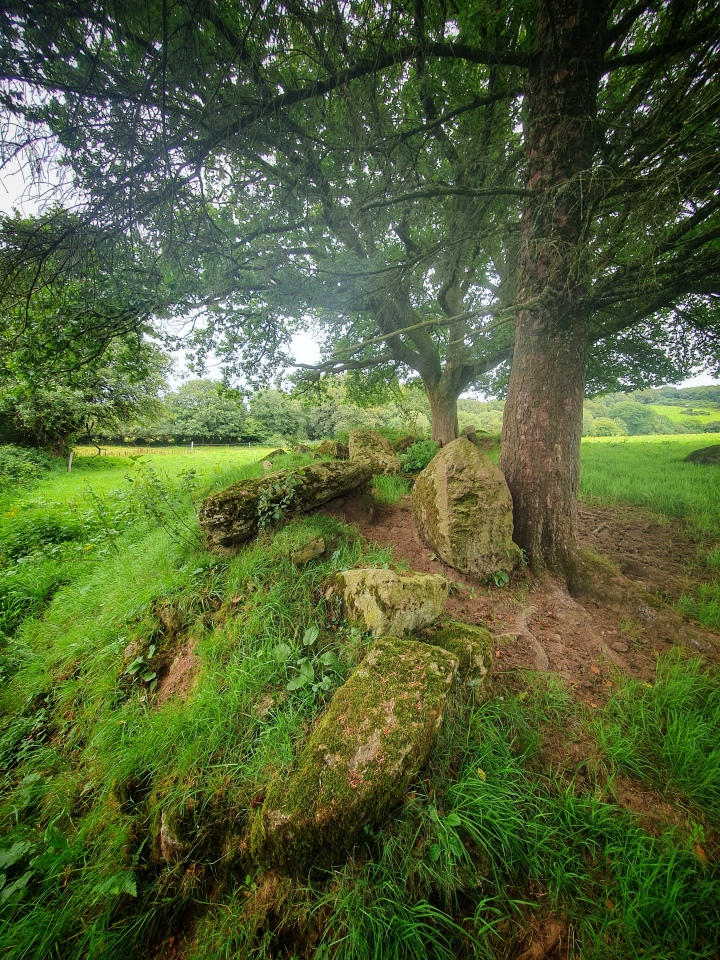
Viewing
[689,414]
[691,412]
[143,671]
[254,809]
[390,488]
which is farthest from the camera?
[691,412]

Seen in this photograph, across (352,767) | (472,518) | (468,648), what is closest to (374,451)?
(472,518)

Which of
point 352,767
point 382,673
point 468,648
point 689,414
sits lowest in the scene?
point 689,414

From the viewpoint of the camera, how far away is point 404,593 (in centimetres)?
253

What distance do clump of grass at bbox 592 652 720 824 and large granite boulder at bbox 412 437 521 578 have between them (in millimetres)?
1364

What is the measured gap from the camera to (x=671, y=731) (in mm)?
2020

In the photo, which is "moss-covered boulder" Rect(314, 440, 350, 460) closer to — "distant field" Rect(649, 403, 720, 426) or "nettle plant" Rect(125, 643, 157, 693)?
"nettle plant" Rect(125, 643, 157, 693)

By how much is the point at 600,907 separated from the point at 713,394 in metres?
62.4

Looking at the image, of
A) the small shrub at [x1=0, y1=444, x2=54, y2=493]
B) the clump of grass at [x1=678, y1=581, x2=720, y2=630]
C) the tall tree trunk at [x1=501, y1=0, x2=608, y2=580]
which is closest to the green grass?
the tall tree trunk at [x1=501, y1=0, x2=608, y2=580]

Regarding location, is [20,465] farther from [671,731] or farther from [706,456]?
[706,456]

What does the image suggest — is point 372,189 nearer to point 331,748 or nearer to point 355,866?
point 331,748

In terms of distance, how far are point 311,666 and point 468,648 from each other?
1.19 meters

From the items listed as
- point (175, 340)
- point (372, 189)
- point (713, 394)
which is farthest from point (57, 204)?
point (713, 394)

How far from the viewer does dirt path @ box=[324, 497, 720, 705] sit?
2.56 metres

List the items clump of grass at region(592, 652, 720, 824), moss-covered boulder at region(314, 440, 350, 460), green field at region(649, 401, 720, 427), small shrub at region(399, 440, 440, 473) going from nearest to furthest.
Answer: clump of grass at region(592, 652, 720, 824) → small shrub at region(399, 440, 440, 473) → moss-covered boulder at region(314, 440, 350, 460) → green field at region(649, 401, 720, 427)
